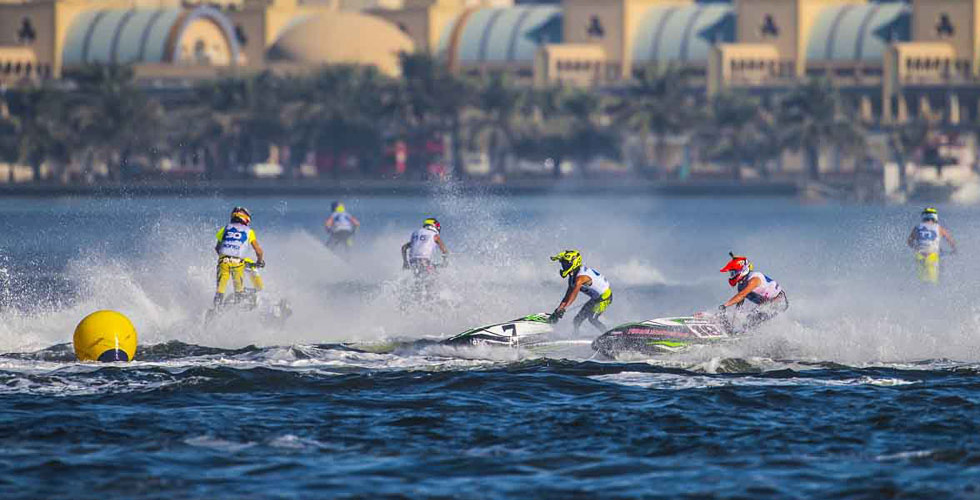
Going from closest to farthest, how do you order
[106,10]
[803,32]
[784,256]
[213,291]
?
[213,291]
[784,256]
[803,32]
[106,10]

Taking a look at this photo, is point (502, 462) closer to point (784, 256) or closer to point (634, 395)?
point (634, 395)

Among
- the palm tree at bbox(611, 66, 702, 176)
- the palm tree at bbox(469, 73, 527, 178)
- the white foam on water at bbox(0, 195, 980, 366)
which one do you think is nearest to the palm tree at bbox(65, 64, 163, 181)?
the palm tree at bbox(469, 73, 527, 178)

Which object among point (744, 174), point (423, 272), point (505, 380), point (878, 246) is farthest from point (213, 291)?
point (744, 174)

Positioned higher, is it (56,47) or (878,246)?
(56,47)

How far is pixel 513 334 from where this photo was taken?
30.9m

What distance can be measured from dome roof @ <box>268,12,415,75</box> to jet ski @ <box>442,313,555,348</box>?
146354 millimetres

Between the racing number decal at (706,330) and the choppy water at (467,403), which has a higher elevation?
the racing number decal at (706,330)

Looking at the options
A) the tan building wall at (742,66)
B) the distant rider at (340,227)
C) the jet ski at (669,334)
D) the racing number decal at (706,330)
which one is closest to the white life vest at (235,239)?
the jet ski at (669,334)

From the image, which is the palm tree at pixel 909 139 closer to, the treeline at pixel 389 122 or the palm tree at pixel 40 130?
the treeline at pixel 389 122

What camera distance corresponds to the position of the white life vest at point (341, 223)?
170ft

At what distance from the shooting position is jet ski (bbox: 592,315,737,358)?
2998 cm

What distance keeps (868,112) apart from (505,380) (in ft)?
467

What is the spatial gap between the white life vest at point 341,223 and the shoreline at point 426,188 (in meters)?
90.2

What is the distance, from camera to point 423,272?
124 ft
